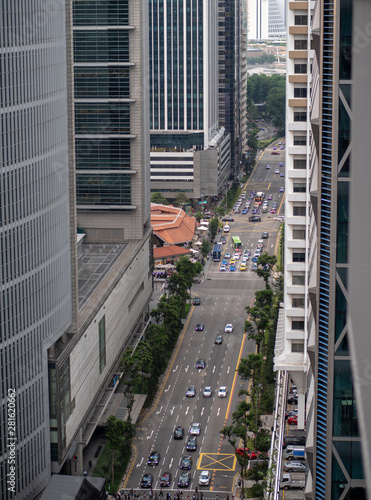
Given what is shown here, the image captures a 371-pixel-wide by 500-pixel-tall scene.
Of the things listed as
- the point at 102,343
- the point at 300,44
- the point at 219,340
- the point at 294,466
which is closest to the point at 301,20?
the point at 300,44

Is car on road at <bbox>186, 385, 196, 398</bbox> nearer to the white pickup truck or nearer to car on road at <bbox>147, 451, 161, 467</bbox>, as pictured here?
car on road at <bbox>147, 451, 161, 467</bbox>

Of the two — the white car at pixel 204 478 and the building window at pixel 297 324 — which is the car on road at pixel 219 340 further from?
the building window at pixel 297 324

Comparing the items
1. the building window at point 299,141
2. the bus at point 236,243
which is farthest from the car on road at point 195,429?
the bus at point 236,243

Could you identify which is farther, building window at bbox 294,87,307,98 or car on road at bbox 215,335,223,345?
car on road at bbox 215,335,223,345

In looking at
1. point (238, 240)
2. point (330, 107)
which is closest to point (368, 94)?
point (330, 107)

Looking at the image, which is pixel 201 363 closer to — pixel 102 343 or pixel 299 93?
pixel 102 343

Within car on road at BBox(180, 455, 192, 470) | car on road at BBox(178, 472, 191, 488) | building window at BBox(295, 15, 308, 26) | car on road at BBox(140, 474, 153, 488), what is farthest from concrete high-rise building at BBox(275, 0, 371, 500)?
car on road at BBox(180, 455, 192, 470)
